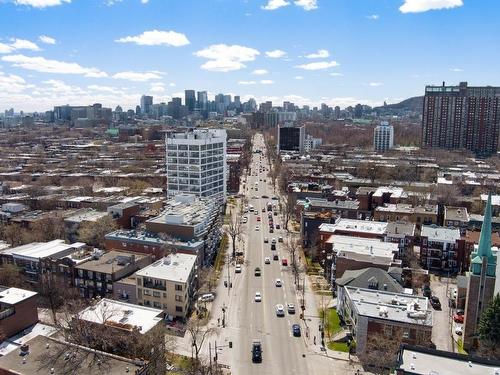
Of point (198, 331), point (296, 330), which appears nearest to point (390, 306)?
point (296, 330)

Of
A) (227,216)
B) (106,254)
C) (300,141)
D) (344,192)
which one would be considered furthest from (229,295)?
(300,141)

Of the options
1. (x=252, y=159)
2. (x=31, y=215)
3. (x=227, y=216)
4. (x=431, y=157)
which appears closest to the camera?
(x=31, y=215)

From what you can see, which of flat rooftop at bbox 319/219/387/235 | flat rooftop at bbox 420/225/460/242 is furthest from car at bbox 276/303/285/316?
flat rooftop at bbox 420/225/460/242

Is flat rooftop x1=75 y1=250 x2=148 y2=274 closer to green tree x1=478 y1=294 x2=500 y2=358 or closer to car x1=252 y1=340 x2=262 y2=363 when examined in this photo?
→ car x1=252 y1=340 x2=262 y2=363

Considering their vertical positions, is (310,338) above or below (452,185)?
below

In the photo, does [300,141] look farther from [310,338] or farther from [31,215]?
[310,338]

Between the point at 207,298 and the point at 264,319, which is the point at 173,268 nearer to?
the point at 207,298
